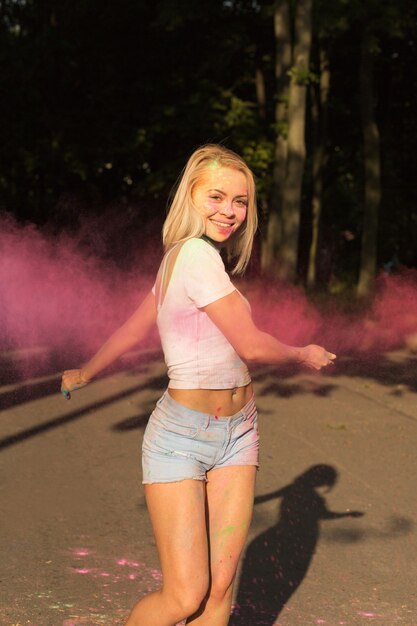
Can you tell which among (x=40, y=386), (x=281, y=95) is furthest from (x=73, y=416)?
(x=281, y=95)

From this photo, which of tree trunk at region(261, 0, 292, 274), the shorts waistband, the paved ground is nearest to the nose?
the shorts waistband

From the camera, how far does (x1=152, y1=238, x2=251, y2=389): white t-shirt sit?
11.8ft

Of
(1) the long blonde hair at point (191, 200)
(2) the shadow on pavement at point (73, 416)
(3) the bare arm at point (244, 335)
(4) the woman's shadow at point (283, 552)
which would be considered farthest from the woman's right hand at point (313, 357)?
(2) the shadow on pavement at point (73, 416)

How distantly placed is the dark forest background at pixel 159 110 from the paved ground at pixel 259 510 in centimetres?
1754

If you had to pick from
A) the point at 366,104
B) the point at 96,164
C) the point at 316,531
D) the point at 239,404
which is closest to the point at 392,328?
the point at 366,104

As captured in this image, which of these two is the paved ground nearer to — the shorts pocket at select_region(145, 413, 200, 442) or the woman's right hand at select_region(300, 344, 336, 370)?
the shorts pocket at select_region(145, 413, 200, 442)

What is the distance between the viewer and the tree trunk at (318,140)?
29.5 meters

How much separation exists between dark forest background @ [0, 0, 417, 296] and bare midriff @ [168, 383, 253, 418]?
23775mm

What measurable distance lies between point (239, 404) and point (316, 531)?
276cm

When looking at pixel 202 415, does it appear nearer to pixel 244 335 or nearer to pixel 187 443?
pixel 187 443

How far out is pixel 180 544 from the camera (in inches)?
140

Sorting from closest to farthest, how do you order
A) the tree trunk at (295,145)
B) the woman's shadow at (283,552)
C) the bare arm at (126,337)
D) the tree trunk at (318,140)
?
1. the bare arm at (126,337)
2. the woman's shadow at (283,552)
3. the tree trunk at (295,145)
4. the tree trunk at (318,140)

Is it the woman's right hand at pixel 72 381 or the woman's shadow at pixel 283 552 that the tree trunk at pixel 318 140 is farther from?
the woman's right hand at pixel 72 381

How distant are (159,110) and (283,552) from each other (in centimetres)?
2553
